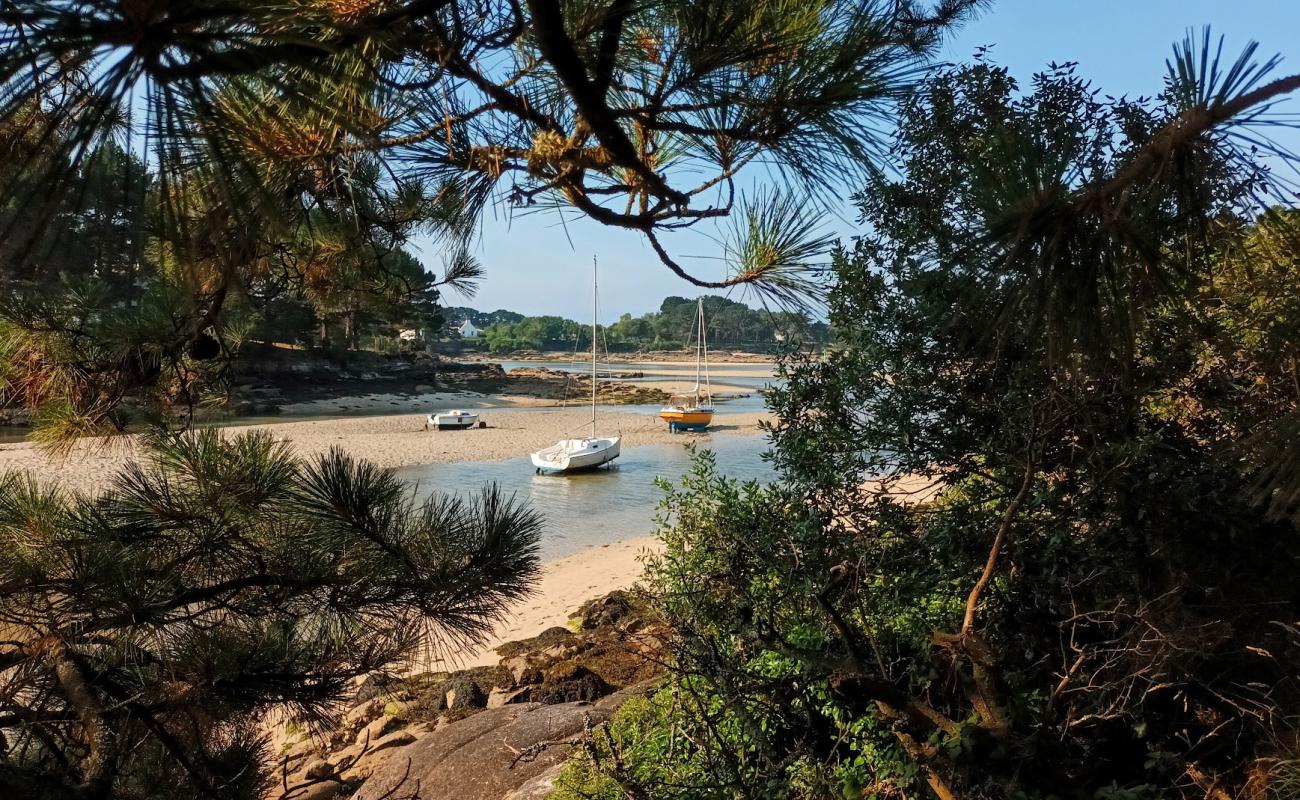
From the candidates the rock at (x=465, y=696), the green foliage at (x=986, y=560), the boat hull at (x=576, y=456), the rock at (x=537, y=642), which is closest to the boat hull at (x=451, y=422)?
the boat hull at (x=576, y=456)

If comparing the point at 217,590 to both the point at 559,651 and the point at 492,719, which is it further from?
the point at 559,651

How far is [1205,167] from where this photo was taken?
36.6 inches

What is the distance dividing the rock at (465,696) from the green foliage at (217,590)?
3.26 m

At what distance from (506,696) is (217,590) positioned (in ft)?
12.0

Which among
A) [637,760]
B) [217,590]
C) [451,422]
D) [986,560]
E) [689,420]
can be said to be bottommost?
[689,420]

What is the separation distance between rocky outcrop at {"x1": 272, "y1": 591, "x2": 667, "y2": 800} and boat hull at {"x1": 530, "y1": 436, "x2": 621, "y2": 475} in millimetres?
9263

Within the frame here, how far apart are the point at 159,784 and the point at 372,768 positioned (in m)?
2.88

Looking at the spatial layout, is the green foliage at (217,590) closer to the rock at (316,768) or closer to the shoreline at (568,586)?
the rock at (316,768)

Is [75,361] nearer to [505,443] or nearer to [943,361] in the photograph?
[943,361]

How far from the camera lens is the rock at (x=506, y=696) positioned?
4.84m

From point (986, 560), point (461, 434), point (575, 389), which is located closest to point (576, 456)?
point (461, 434)

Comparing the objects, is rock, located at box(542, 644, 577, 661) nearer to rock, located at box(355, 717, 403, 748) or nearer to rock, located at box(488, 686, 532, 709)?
rock, located at box(488, 686, 532, 709)

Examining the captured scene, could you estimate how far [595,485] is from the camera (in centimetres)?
1529

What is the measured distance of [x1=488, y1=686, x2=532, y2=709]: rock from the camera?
4.84 metres
